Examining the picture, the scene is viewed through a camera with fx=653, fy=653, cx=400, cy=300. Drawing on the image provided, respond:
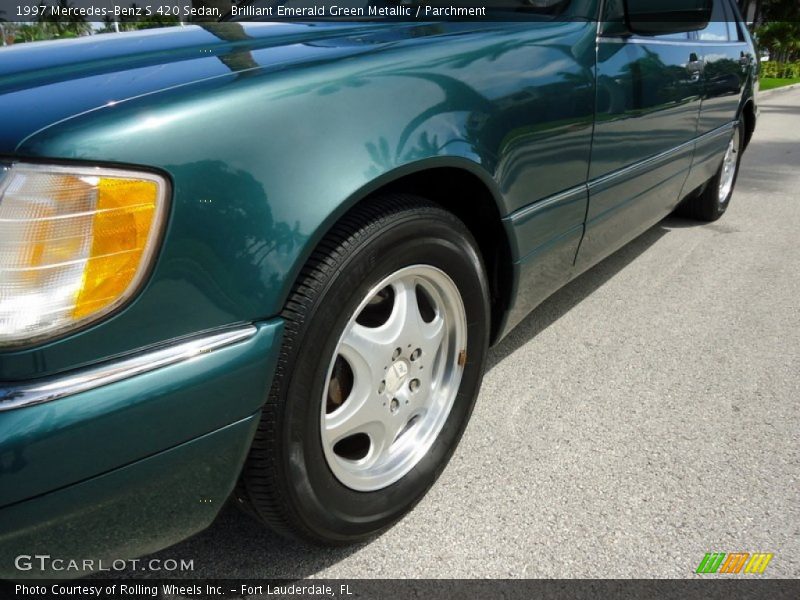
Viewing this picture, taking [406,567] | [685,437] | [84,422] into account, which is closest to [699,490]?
[685,437]

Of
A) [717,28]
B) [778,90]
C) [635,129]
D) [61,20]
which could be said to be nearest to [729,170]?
[717,28]

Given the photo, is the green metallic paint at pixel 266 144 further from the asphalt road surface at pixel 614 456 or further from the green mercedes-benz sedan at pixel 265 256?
the asphalt road surface at pixel 614 456

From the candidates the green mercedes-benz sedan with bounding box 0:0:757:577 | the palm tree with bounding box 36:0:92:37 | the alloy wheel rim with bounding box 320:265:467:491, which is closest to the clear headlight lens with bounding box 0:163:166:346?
the green mercedes-benz sedan with bounding box 0:0:757:577

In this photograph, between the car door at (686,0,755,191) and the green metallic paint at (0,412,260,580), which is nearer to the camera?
the green metallic paint at (0,412,260,580)

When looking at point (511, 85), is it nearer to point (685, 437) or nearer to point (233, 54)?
point (233, 54)

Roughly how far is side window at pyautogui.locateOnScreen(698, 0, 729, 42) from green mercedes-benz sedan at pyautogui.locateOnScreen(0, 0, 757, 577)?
1.47m

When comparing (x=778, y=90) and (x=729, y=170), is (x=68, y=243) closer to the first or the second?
(x=729, y=170)

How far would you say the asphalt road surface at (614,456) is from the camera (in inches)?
62.2

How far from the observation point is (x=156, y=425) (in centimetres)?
108

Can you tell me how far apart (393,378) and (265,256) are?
576mm

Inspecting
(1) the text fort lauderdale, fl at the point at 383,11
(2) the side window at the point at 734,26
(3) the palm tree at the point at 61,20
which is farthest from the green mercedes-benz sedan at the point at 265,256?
(3) the palm tree at the point at 61,20

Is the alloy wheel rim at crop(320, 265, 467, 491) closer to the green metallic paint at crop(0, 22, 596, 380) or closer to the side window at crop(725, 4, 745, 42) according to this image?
the green metallic paint at crop(0, 22, 596, 380)

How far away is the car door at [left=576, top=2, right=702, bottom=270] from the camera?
218 centimetres

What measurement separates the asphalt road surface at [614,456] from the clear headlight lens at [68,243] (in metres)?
0.82
